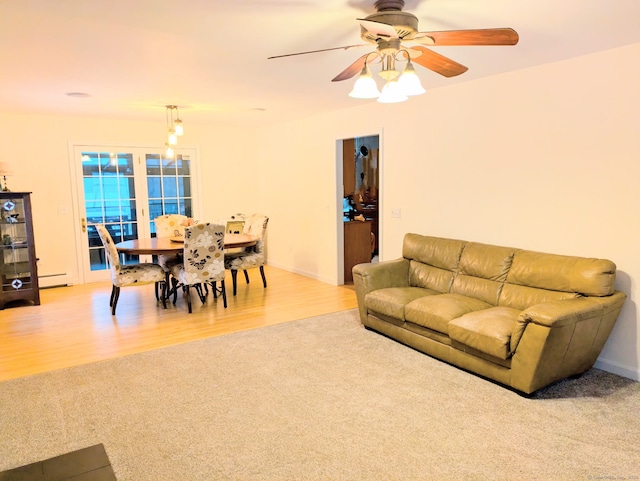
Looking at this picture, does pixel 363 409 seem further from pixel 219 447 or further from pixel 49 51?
pixel 49 51

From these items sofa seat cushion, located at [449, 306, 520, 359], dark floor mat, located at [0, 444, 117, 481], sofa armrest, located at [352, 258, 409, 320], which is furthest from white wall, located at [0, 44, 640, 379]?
dark floor mat, located at [0, 444, 117, 481]

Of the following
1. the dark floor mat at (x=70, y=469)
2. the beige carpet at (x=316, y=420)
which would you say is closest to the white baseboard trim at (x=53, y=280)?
the beige carpet at (x=316, y=420)

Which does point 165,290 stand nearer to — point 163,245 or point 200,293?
point 200,293

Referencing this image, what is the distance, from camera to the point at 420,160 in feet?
15.8

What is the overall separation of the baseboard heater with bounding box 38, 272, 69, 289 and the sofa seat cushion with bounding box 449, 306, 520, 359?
5553 mm

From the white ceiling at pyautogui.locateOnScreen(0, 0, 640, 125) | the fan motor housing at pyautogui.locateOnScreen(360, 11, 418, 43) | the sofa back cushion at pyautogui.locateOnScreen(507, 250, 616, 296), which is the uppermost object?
the white ceiling at pyautogui.locateOnScreen(0, 0, 640, 125)

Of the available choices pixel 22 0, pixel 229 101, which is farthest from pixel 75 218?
pixel 22 0

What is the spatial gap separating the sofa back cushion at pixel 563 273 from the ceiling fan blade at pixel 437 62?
64.8 inches

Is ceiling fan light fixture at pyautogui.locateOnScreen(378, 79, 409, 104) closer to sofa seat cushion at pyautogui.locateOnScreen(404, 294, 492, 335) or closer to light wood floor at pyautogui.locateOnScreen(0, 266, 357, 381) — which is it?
sofa seat cushion at pyautogui.locateOnScreen(404, 294, 492, 335)

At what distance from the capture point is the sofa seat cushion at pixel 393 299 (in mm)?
3821

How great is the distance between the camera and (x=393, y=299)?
3.89m

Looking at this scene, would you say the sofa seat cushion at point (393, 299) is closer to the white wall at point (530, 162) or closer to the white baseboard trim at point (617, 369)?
the white wall at point (530, 162)

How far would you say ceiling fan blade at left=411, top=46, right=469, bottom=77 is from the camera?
255cm

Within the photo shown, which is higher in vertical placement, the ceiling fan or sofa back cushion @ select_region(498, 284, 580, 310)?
the ceiling fan
